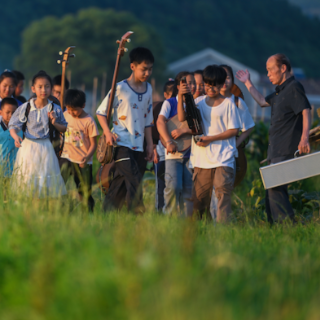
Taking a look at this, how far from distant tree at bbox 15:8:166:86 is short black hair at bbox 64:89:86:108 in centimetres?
4610

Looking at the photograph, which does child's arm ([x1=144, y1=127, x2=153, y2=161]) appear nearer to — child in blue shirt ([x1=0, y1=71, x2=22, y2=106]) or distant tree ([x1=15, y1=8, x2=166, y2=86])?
child in blue shirt ([x1=0, y1=71, x2=22, y2=106])

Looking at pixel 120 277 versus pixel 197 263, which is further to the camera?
pixel 197 263

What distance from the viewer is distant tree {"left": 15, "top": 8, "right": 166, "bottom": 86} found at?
178ft

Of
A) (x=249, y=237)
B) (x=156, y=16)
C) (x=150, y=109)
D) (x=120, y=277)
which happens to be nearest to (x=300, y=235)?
(x=249, y=237)

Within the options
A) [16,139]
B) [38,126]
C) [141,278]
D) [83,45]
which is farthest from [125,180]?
[83,45]

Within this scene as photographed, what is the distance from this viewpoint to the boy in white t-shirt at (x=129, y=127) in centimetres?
589

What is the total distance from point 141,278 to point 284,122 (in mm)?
3898

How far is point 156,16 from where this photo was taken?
82.6m

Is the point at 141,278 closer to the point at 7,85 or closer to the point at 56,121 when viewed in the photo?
the point at 56,121

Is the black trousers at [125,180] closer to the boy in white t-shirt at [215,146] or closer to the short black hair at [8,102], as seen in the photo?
the boy in white t-shirt at [215,146]

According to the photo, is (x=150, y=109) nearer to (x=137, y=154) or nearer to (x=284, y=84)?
(x=137, y=154)

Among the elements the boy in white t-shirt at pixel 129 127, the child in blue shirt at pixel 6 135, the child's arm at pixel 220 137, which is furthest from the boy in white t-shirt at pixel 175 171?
the child in blue shirt at pixel 6 135

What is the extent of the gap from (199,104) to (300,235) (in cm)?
184

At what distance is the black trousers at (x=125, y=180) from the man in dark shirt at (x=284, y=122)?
1.45 m
